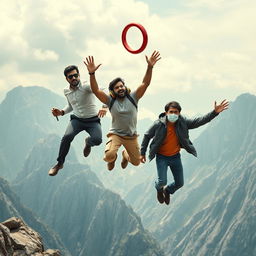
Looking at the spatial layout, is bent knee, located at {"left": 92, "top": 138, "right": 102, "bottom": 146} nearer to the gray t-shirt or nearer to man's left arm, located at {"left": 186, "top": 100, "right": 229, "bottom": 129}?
the gray t-shirt

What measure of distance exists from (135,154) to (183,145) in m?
1.81

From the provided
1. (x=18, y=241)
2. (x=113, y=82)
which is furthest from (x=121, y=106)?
(x=18, y=241)

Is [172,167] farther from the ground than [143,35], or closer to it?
closer to it

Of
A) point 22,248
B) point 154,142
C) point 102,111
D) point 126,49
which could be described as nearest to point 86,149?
point 102,111

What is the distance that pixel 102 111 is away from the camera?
15109 mm

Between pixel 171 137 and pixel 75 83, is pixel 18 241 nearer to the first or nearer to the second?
pixel 75 83

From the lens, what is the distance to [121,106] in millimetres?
13531

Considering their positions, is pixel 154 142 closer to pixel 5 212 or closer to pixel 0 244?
pixel 0 244

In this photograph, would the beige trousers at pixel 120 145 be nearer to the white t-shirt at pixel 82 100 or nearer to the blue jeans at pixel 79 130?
the blue jeans at pixel 79 130

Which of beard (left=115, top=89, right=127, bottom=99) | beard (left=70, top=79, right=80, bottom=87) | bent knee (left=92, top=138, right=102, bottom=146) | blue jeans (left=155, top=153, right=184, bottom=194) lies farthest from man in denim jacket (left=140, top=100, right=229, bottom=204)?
beard (left=70, top=79, right=80, bottom=87)

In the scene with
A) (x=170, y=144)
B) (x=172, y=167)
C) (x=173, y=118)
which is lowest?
(x=172, y=167)

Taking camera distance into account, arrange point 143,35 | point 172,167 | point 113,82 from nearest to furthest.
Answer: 1. point 143,35
2. point 113,82
3. point 172,167

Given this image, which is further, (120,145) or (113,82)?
(120,145)

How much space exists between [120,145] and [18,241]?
15715 mm
